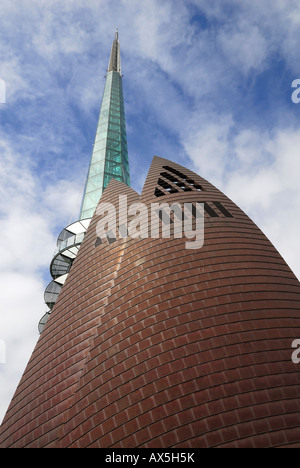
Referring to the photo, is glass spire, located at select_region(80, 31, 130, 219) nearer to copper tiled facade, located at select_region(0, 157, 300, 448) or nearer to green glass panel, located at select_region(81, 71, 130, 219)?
green glass panel, located at select_region(81, 71, 130, 219)

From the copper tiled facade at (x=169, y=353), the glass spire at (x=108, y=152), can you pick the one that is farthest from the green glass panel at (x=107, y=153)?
the copper tiled facade at (x=169, y=353)

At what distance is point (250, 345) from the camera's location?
17844mm

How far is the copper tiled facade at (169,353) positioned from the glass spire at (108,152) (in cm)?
2377

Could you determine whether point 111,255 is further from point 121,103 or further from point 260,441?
point 121,103

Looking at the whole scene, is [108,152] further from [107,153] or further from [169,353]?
[169,353]

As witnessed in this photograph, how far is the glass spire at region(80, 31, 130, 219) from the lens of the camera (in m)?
48.7

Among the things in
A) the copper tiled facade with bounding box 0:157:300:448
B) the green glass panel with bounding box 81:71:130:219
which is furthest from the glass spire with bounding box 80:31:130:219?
the copper tiled facade with bounding box 0:157:300:448

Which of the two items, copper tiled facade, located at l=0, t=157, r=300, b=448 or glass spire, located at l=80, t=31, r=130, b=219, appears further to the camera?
glass spire, located at l=80, t=31, r=130, b=219

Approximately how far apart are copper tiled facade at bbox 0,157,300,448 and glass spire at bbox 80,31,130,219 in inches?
936

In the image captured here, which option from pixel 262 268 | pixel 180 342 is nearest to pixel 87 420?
pixel 180 342

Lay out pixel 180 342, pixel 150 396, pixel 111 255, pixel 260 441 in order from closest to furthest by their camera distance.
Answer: pixel 260 441 < pixel 150 396 < pixel 180 342 < pixel 111 255

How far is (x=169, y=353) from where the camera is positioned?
1742cm

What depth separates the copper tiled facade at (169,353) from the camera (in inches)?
611

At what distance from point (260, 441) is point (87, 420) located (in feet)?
25.6
